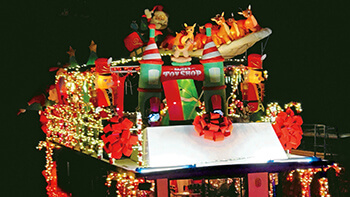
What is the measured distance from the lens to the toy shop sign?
11.3 m

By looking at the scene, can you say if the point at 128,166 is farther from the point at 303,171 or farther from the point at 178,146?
the point at 303,171

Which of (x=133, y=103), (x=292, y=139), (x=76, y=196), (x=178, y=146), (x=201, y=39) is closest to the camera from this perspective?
(x=178, y=146)

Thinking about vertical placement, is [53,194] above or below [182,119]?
below

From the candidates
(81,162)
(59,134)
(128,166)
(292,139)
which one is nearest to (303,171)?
(292,139)

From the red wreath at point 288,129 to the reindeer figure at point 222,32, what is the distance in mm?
1946

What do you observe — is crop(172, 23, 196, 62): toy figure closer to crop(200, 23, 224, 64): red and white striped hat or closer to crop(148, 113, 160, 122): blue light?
crop(200, 23, 224, 64): red and white striped hat

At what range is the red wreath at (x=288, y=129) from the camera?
11.7 meters

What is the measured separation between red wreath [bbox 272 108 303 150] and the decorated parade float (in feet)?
0.06

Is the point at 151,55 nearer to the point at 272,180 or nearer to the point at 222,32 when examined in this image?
the point at 222,32

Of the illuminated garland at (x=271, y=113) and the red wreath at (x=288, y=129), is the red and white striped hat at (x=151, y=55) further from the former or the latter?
the red wreath at (x=288, y=129)

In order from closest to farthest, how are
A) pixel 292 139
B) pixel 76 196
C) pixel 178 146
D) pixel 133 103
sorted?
pixel 178 146, pixel 292 139, pixel 76 196, pixel 133 103

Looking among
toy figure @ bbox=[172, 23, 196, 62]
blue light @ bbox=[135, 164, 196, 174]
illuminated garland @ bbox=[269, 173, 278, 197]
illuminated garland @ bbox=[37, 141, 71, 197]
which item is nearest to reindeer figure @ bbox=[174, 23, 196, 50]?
toy figure @ bbox=[172, 23, 196, 62]

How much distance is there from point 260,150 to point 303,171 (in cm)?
134

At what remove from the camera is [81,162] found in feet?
46.5
